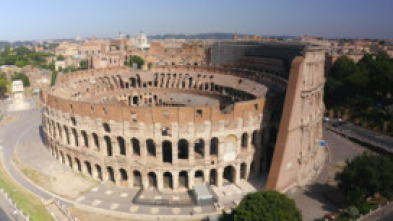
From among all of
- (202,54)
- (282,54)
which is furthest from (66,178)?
(202,54)

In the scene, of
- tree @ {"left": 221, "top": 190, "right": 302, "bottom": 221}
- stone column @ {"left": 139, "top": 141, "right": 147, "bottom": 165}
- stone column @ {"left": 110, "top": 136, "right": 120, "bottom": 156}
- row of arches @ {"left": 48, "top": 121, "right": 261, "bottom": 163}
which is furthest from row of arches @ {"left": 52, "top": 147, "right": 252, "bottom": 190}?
tree @ {"left": 221, "top": 190, "right": 302, "bottom": 221}

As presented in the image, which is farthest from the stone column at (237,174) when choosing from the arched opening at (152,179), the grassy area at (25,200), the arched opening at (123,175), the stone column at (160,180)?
the grassy area at (25,200)

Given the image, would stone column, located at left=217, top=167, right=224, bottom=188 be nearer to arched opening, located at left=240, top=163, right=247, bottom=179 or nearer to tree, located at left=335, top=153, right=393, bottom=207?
arched opening, located at left=240, top=163, right=247, bottom=179

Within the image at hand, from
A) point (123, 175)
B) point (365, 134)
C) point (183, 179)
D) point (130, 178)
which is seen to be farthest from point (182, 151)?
point (365, 134)

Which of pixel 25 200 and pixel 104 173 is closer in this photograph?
pixel 25 200

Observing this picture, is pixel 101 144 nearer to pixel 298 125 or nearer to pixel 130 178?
pixel 130 178

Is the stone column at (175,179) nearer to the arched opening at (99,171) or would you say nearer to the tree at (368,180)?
the arched opening at (99,171)
